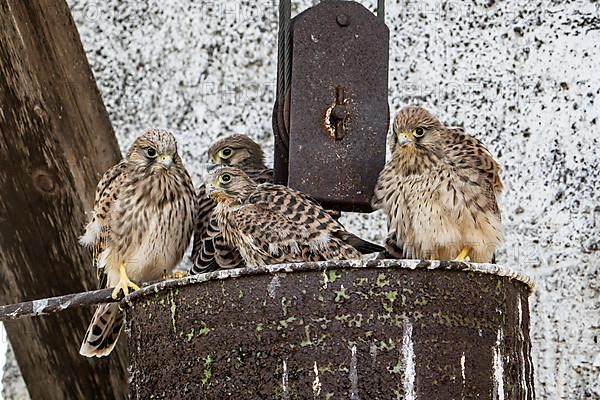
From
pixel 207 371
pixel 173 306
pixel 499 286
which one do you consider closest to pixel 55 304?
pixel 173 306

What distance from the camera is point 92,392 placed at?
3.70 meters

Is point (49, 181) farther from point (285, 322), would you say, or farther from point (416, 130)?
point (285, 322)

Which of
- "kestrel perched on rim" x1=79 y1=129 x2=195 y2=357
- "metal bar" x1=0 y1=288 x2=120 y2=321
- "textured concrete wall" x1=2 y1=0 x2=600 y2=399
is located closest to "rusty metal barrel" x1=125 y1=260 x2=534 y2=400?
"metal bar" x1=0 y1=288 x2=120 y2=321

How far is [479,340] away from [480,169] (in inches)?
32.8

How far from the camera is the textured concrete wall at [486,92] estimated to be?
147 inches

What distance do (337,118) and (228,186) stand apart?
354 mm

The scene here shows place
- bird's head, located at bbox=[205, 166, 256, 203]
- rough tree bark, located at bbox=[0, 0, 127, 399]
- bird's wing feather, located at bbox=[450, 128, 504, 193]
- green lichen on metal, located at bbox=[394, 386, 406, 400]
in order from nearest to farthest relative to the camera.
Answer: green lichen on metal, located at bbox=[394, 386, 406, 400]
bird's head, located at bbox=[205, 166, 256, 203]
bird's wing feather, located at bbox=[450, 128, 504, 193]
rough tree bark, located at bbox=[0, 0, 127, 399]

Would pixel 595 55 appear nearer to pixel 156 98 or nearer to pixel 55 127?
pixel 156 98

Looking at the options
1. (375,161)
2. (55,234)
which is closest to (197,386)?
(375,161)

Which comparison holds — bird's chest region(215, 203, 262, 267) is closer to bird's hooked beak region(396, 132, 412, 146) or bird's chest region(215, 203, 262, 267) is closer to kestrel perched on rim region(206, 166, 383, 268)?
kestrel perched on rim region(206, 166, 383, 268)

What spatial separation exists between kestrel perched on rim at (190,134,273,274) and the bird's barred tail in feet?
0.80

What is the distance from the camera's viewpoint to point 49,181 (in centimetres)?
351

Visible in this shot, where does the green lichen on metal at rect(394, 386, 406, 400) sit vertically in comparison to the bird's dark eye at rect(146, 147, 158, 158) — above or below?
below

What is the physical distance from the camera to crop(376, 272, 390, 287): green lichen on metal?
233 cm
